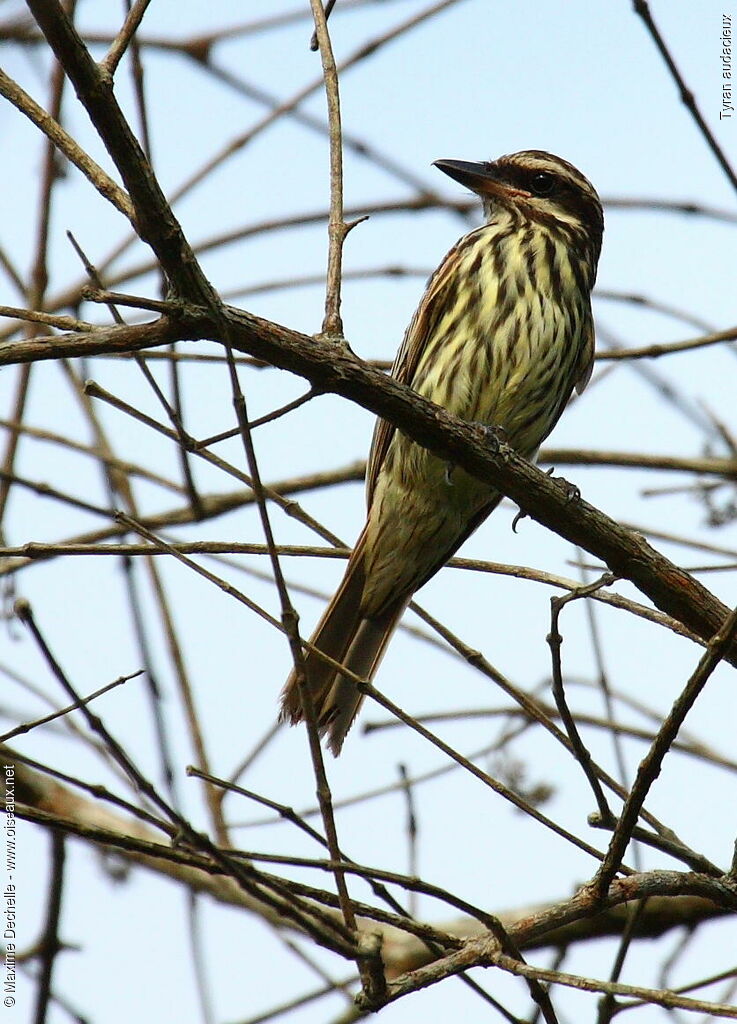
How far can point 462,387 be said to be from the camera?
4816 mm

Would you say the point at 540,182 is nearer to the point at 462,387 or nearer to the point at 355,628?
the point at 462,387

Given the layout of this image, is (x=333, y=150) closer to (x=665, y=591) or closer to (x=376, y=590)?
(x=665, y=591)

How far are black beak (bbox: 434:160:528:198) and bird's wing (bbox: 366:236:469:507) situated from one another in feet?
1.64

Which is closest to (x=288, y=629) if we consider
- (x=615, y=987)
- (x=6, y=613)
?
(x=615, y=987)

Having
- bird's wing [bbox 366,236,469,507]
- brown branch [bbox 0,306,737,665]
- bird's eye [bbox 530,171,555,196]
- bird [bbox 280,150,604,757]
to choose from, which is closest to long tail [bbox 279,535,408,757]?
bird [bbox 280,150,604,757]

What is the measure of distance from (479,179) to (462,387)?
3.76 ft

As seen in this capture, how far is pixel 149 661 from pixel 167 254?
1272mm

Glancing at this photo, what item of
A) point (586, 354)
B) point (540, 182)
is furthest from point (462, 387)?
point (540, 182)

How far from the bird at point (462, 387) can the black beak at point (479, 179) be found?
237 mm

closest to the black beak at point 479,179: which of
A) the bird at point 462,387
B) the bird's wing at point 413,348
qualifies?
the bird at point 462,387

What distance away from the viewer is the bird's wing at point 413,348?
16.5 ft

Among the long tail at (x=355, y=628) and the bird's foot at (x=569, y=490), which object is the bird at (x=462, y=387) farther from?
the bird's foot at (x=569, y=490)

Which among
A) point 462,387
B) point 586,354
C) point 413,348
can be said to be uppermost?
point 586,354

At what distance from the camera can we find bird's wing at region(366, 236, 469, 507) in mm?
5039
